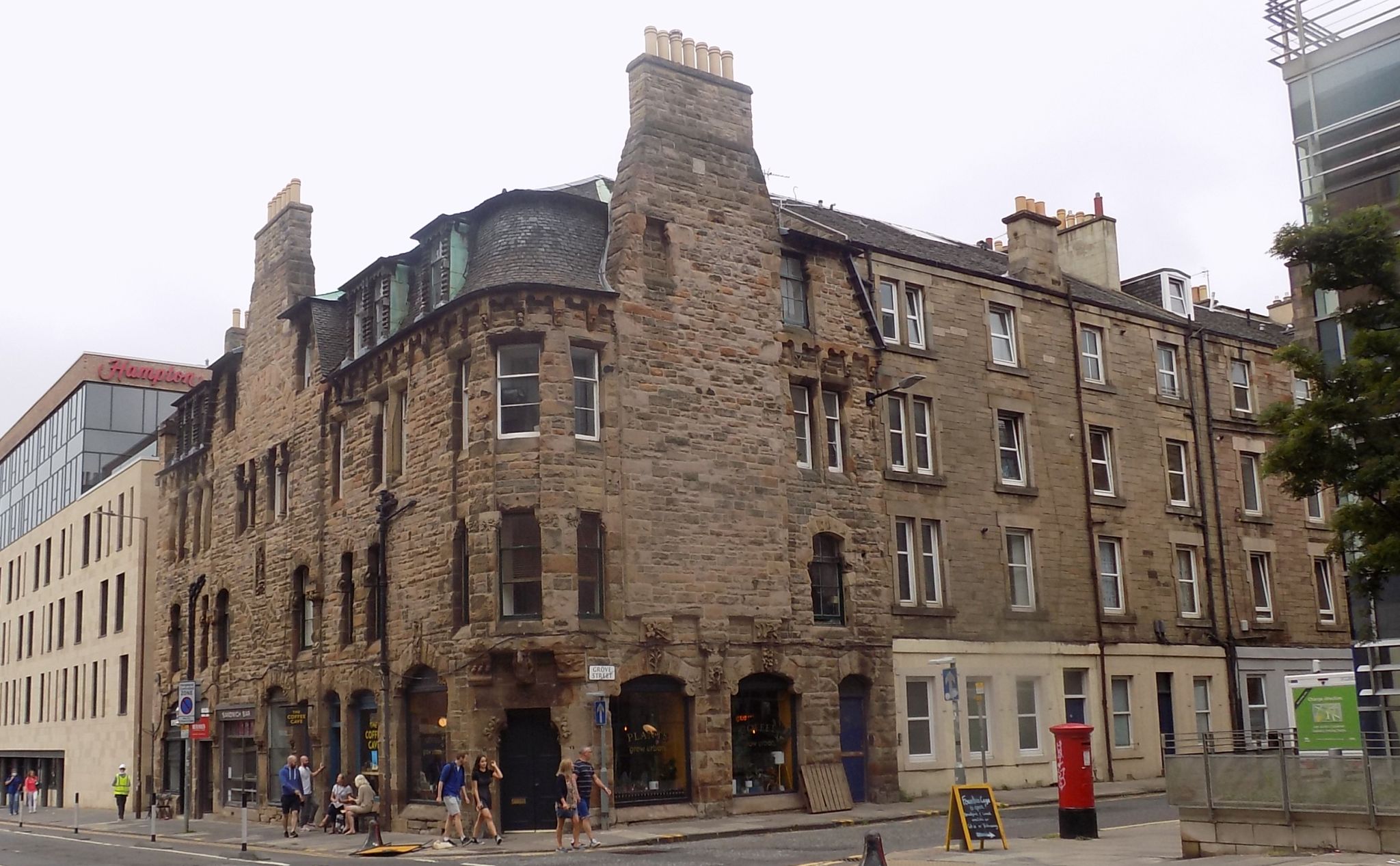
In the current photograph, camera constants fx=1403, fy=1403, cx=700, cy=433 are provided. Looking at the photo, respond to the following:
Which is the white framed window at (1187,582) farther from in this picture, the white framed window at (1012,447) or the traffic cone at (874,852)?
the traffic cone at (874,852)

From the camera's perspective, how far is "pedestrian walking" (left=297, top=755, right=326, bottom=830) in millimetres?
31062

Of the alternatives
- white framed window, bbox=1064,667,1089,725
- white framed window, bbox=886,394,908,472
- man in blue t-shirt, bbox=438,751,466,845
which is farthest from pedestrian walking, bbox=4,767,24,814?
white framed window, bbox=1064,667,1089,725

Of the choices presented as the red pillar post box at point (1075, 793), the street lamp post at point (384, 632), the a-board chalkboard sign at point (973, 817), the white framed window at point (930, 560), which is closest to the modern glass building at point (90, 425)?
the street lamp post at point (384, 632)

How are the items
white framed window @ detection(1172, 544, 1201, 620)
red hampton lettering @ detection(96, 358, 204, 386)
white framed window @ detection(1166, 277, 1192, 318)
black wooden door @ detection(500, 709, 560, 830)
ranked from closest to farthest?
black wooden door @ detection(500, 709, 560, 830) < white framed window @ detection(1172, 544, 1201, 620) < white framed window @ detection(1166, 277, 1192, 318) < red hampton lettering @ detection(96, 358, 204, 386)

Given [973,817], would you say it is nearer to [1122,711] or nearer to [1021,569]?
[1021,569]

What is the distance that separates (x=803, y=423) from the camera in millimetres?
31031

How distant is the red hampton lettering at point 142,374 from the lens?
63656mm

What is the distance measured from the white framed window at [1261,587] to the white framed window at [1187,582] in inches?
85.1

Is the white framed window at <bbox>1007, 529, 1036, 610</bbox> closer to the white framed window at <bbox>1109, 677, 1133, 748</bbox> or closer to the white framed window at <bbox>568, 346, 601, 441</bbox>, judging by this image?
the white framed window at <bbox>1109, 677, 1133, 748</bbox>

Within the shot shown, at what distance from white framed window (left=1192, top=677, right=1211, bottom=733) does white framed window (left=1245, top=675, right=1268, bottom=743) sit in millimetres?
1374

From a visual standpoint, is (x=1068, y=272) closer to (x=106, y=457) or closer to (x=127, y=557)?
(x=127, y=557)

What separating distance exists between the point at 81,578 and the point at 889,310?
37279 millimetres

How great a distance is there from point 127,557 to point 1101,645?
3341cm

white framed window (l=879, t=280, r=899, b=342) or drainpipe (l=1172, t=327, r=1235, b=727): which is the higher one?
white framed window (l=879, t=280, r=899, b=342)
